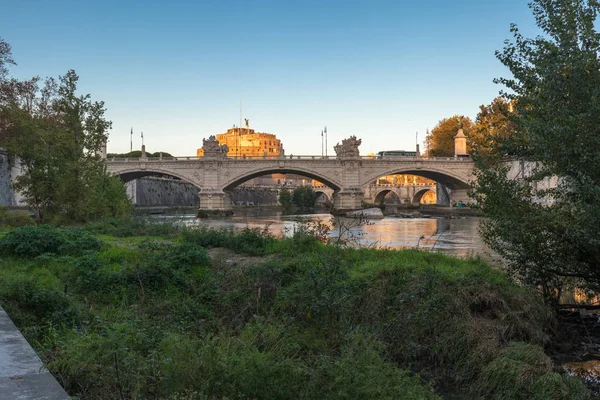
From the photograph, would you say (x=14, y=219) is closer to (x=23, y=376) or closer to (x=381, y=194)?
(x=23, y=376)

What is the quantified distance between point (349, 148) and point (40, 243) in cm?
5162

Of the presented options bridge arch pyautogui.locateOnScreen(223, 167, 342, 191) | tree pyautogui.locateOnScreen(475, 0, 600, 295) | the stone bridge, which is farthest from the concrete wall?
tree pyautogui.locateOnScreen(475, 0, 600, 295)

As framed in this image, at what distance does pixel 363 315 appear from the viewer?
8.11m

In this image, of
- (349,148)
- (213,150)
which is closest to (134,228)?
(213,150)

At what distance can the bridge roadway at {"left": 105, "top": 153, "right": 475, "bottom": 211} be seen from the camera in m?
59.8

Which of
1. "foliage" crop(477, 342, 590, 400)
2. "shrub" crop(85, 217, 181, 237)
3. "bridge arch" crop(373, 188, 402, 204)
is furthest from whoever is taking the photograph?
"bridge arch" crop(373, 188, 402, 204)

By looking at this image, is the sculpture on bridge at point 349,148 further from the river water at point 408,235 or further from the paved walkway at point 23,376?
the paved walkway at point 23,376

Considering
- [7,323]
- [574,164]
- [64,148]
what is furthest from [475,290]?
[64,148]

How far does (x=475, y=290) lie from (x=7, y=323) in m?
7.10

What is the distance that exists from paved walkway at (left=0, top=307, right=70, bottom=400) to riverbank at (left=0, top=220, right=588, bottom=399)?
46 cm

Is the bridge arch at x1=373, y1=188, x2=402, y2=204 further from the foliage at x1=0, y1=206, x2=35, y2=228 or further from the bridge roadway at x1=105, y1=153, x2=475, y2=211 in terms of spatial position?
the foliage at x1=0, y1=206, x2=35, y2=228

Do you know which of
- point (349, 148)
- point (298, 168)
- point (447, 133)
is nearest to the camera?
point (298, 168)

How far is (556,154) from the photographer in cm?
900

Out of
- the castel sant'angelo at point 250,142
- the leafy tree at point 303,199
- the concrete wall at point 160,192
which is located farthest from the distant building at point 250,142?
the leafy tree at point 303,199
